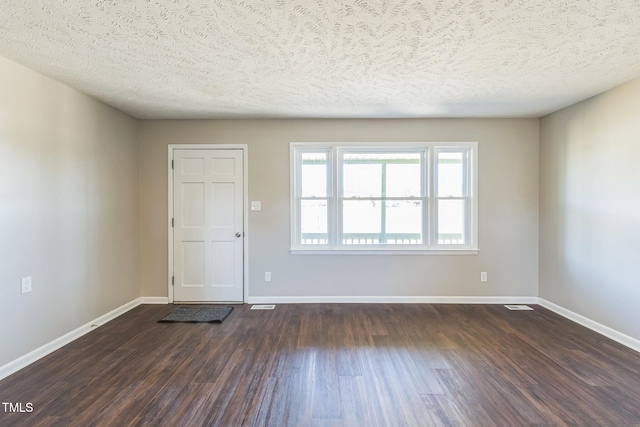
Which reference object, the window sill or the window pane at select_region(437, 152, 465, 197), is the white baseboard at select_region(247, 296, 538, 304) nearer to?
the window sill

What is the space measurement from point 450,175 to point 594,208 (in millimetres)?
1510

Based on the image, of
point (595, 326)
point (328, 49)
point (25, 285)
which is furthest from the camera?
point (595, 326)

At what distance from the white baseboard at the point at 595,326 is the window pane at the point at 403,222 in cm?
177

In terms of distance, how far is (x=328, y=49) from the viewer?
6.97ft

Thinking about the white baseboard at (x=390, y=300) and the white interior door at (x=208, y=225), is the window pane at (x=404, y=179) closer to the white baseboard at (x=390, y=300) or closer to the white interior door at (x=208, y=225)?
the white baseboard at (x=390, y=300)

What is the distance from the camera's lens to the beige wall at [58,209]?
230 cm

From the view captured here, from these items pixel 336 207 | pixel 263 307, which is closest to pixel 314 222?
pixel 336 207

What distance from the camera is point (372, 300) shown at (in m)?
3.92

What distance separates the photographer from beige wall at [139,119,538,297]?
3891 millimetres

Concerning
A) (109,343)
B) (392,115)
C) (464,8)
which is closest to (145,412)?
(109,343)

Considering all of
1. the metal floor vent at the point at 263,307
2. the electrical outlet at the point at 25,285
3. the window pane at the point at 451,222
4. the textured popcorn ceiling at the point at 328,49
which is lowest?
the metal floor vent at the point at 263,307

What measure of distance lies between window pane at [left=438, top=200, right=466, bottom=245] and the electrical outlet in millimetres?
4329

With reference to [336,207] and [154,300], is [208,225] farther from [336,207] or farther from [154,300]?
[336,207]

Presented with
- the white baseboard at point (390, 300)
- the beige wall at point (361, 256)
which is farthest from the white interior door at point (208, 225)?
the white baseboard at point (390, 300)
